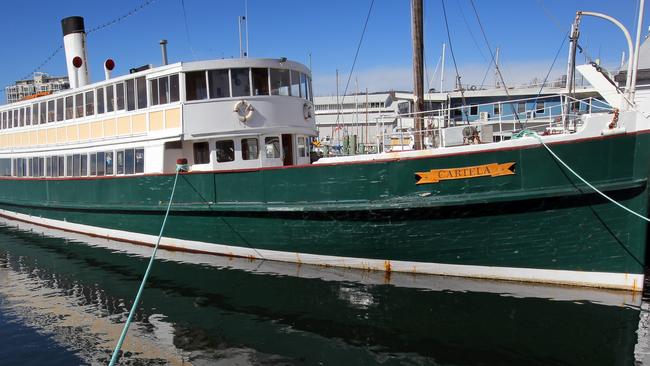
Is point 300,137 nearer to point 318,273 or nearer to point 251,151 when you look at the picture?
point 251,151

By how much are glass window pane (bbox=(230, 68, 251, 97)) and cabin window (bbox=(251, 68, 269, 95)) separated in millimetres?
183

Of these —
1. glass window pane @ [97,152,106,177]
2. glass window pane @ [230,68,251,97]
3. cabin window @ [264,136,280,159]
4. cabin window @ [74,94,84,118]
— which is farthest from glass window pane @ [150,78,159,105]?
cabin window @ [74,94,84,118]

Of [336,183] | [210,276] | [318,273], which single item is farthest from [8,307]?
[336,183]

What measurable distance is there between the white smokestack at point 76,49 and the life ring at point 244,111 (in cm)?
837

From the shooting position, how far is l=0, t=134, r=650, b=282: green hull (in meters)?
7.52

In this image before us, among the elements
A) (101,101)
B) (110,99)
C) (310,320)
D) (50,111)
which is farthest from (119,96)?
(310,320)

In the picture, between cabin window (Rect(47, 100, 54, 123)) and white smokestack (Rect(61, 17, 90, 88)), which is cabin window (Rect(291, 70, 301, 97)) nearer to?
white smokestack (Rect(61, 17, 90, 88))

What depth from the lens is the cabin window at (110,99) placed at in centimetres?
1270

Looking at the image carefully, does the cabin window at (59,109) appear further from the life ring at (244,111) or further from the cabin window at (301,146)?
the cabin window at (301,146)

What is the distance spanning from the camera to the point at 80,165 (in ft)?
45.8

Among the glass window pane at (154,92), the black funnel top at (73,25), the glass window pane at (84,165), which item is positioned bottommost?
the glass window pane at (84,165)

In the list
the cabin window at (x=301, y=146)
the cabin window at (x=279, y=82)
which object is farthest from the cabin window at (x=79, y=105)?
the cabin window at (x=301, y=146)

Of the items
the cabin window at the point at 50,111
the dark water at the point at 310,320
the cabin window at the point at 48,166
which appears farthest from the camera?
the cabin window at the point at 48,166

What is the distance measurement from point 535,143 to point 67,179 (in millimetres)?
12457
